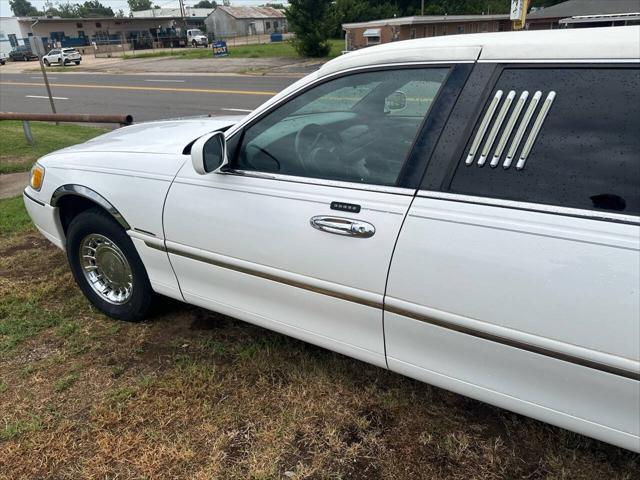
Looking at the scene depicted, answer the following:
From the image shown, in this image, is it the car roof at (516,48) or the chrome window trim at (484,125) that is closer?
the car roof at (516,48)

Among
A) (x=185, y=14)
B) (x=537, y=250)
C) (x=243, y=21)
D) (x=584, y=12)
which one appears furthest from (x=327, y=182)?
(x=185, y=14)

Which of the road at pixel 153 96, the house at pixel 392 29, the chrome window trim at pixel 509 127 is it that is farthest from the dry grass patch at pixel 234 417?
the house at pixel 392 29

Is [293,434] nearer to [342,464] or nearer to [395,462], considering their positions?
[342,464]

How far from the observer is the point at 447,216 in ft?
6.57

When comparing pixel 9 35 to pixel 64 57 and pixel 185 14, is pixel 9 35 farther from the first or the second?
pixel 185 14

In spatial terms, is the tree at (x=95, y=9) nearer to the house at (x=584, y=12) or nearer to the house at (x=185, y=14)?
the house at (x=185, y=14)

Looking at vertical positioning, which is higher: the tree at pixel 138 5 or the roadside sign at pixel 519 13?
the tree at pixel 138 5

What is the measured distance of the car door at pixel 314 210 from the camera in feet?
7.22

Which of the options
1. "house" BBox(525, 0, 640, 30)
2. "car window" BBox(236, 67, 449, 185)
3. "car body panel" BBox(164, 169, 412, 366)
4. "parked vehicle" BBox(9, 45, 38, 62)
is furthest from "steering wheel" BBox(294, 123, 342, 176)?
"parked vehicle" BBox(9, 45, 38, 62)

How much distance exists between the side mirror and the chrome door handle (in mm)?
640

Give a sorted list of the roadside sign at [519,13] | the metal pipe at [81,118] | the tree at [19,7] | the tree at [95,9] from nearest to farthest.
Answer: the roadside sign at [519,13], the metal pipe at [81,118], the tree at [95,9], the tree at [19,7]

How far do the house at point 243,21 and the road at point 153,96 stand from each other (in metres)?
54.0

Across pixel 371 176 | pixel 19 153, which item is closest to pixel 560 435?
pixel 371 176

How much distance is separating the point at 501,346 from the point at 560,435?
2.77 ft
